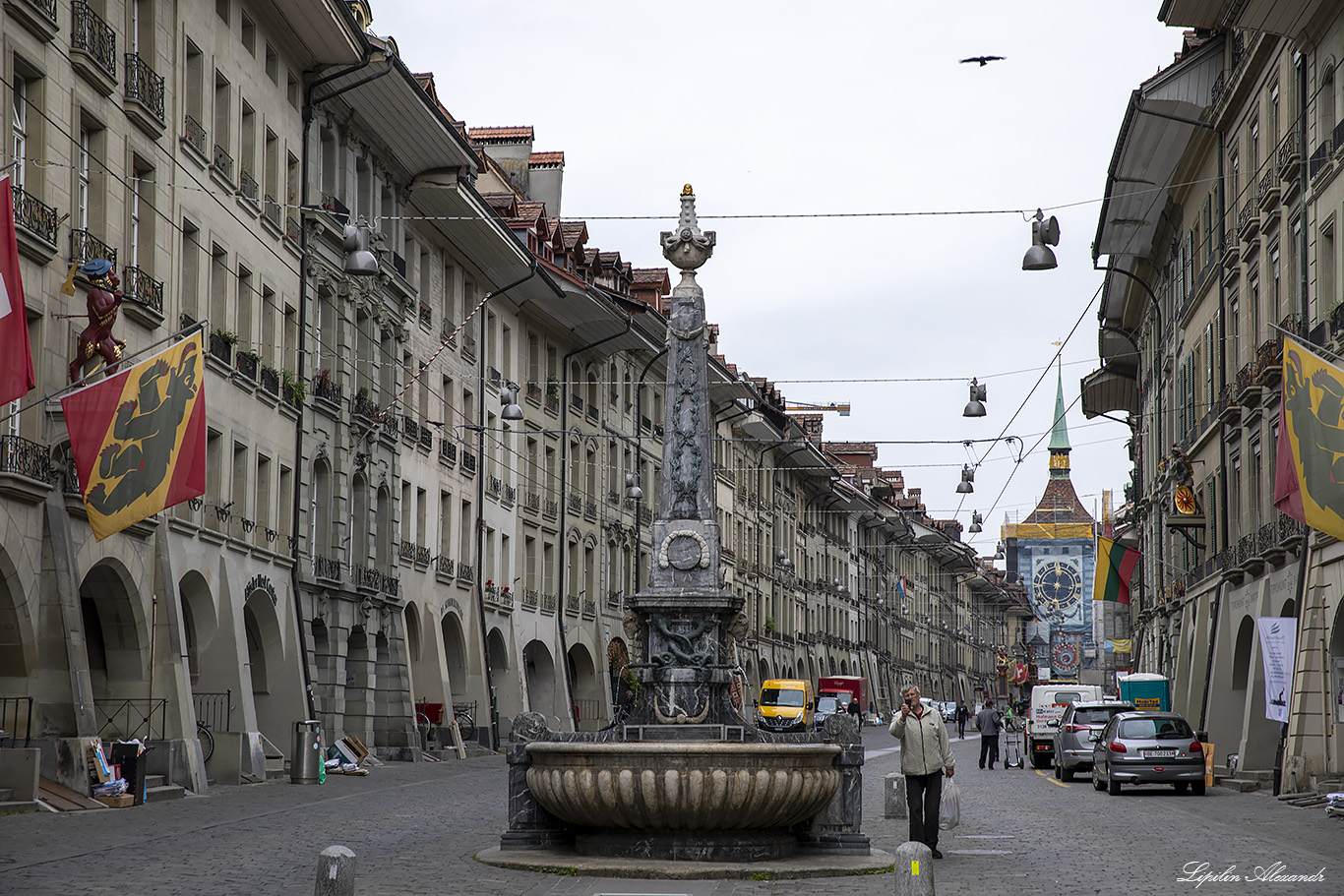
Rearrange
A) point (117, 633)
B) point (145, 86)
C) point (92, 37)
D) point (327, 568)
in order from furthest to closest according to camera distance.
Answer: point (327, 568), point (145, 86), point (117, 633), point (92, 37)

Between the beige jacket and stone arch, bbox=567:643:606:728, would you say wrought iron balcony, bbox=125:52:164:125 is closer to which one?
the beige jacket

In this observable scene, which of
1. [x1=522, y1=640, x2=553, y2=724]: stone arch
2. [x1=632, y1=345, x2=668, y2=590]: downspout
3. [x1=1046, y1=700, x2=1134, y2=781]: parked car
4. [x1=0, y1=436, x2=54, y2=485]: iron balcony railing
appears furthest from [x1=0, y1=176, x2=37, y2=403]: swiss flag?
[x1=632, y1=345, x2=668, y2=590]: downspout

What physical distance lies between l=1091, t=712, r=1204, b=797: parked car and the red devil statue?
1753 cm

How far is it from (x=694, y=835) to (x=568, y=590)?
138ft

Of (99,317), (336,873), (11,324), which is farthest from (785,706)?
(336,873)

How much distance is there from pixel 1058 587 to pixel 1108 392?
12942 centimetres

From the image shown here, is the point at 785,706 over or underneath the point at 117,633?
underneath

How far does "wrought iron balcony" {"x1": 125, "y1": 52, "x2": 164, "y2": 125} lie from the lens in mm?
26581

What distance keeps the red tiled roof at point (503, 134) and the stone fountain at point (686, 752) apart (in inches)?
1605

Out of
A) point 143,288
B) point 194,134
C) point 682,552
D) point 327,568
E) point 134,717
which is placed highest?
point 194,134

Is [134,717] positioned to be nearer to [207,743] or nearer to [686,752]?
[207,743]

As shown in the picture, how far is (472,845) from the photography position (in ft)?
56.9

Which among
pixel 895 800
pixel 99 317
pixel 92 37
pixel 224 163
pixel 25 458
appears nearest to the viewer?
pixel 895 800

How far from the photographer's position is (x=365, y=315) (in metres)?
39.9
